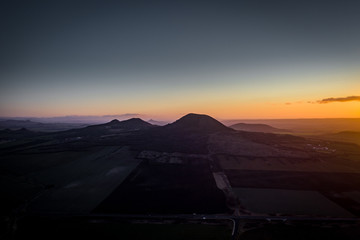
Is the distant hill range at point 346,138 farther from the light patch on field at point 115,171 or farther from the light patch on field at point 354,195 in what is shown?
the light patch on field at point 115,171

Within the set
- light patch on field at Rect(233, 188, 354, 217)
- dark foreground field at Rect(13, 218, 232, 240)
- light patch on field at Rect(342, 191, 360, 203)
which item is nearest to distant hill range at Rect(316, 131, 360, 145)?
light patch on field at Rect(342, 191, 360, 203)

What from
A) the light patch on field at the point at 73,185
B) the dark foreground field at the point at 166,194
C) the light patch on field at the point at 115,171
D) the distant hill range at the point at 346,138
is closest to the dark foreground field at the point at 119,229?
the dark foreground field at the point at 166,194

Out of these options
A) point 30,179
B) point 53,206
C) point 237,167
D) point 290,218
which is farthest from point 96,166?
point 290,218

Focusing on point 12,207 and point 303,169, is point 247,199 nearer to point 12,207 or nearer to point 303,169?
point 303,169

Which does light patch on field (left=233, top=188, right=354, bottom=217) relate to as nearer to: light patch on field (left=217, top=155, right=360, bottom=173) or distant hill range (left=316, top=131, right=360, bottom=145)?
light patch on field (left=217, top=155, right=360, bottom=173)

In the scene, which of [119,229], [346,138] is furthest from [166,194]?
[346,138]

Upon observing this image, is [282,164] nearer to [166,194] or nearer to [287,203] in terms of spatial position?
[287,203]

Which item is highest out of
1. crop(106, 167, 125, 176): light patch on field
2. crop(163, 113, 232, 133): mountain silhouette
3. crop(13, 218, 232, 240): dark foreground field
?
crop(163, 113, 232, 133): mountain silhouette
